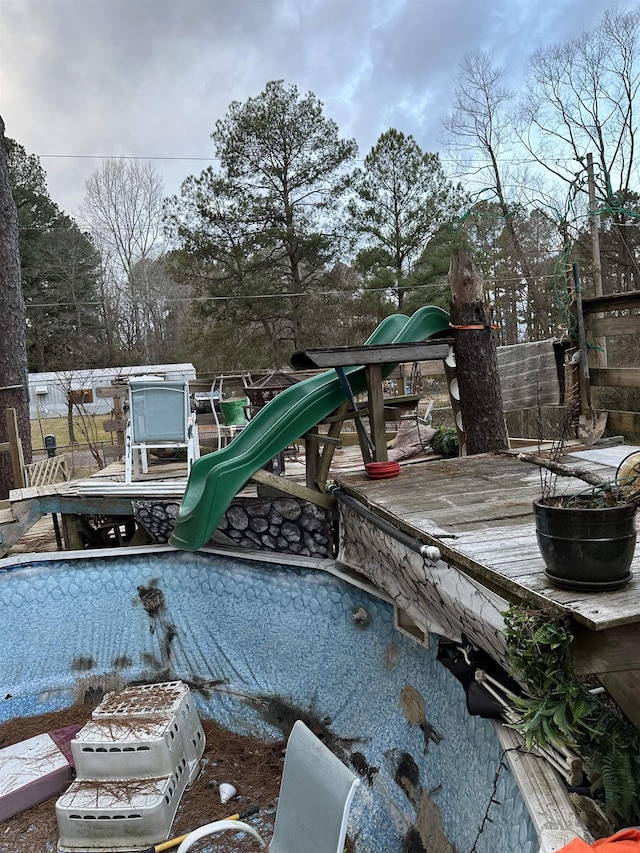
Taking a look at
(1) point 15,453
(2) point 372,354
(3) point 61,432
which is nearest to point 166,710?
(2) point 372,354

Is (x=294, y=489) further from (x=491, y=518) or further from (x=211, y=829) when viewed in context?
(x=211, y=829)

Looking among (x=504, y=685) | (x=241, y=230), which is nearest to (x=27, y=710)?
(x=504, y=685)

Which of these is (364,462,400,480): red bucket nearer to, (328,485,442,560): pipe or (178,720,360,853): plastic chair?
(328,485,442,560): pipe

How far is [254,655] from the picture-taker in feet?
16.3

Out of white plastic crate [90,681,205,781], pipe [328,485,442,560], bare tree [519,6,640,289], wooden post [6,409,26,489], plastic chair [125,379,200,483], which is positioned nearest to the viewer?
pipe [328,485,442,560]

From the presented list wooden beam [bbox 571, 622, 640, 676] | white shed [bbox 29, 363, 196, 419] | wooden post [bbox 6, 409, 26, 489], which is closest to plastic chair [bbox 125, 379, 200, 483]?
wooden post [bbox 6, 409, 26, 489]

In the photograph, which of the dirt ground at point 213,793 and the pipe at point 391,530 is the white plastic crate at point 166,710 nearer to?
the dirt ground at point 213,793

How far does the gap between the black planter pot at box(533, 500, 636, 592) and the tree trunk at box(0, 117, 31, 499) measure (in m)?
7.34

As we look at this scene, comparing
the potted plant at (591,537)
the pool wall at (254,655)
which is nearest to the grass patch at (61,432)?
the pool wall at (254,655)

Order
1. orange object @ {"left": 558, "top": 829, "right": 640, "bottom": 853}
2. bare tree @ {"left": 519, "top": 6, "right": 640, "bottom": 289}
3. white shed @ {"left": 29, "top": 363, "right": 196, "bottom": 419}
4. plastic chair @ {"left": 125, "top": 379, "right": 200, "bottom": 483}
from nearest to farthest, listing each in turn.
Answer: orange object @ {"left": 558, "top": 829, "right": 640, "bottom": 853} < plastic chair @ {"left": 125, "top": 379, "right": 200, "bottom": 483} < bare tree @ {"left": 519, "top": 6, "right": 640, "bottom": 289} < white shed @ {"left": 29, "top": 363, "right": 196, "bottom": 419}

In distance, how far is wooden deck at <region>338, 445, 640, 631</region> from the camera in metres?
2.03

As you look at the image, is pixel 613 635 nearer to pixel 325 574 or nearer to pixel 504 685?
pixel 504 685

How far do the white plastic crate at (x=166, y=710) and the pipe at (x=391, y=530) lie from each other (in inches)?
69.5

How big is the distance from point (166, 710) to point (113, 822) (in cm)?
70
